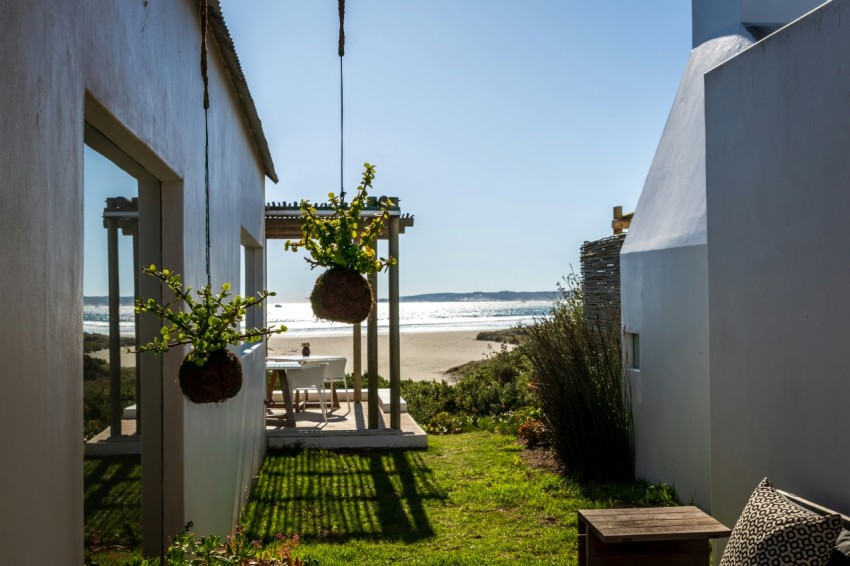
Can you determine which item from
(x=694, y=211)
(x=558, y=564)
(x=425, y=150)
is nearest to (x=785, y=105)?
(x=694, y=211)

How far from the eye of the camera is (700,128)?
23.5 feet

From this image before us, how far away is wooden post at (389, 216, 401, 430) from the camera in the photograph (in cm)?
1010

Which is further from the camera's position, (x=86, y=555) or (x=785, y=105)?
(x=785, y=105)

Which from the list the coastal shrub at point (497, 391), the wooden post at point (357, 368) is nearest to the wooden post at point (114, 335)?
the coastal shrub at point (497, 391)

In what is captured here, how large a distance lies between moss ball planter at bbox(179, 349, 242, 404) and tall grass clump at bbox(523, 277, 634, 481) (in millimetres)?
5057

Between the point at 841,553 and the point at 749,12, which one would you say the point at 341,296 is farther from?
the point at 749,12

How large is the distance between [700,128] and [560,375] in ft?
8.52

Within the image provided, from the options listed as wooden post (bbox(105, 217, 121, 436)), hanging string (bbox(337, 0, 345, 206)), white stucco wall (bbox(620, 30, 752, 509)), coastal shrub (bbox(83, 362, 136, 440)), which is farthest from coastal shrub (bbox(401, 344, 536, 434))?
coastal shrub (bbox(83, 362, 136, 440))

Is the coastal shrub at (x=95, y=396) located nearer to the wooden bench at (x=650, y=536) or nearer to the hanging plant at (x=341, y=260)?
the hanging plant at (x=341, y=260)

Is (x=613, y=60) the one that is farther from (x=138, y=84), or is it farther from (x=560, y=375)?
(x=138, y=84)

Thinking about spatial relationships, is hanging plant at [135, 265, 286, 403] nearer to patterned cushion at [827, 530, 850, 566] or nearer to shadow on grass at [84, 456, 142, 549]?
shadow on grass at [84, 456, 142, 549]

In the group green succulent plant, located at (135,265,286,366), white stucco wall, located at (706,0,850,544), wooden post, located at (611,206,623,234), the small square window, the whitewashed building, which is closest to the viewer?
green succulent plant, located at (135,265,286,366)

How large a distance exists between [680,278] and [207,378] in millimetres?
4537

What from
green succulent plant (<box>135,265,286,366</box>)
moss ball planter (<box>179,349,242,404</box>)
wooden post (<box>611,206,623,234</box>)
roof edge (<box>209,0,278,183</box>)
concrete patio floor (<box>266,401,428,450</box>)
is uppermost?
roof edge (<box>209,0,278,183</box>)
